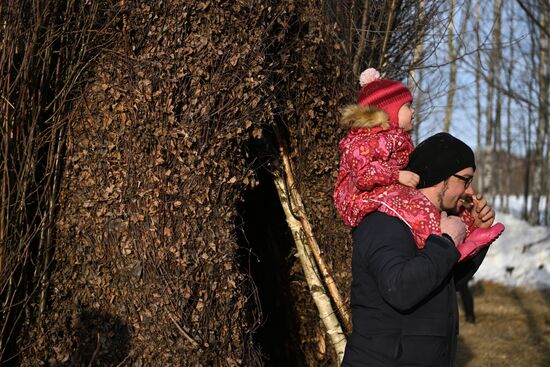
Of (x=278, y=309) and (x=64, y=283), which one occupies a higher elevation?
(x=64, y=283)

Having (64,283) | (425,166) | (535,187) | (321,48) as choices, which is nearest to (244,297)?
(64,283)

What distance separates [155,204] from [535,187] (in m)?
21.9

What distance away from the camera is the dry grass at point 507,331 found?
32.0 feet

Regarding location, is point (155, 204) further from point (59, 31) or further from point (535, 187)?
point (535, 187)

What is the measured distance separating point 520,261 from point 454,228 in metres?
15.7

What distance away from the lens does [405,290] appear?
113 inches

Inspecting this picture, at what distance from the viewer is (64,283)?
14.6 feet

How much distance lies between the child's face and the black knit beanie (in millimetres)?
311

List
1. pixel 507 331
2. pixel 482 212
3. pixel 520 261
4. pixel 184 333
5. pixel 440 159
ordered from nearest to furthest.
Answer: pixel 440 159
pixel 482 212
pixel 184 333
pixel 507 331
pixel 520 261

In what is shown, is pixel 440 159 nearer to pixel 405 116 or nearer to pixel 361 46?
pixel 405 116

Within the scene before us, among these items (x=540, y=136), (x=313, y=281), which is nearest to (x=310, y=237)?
(x=313, y=281)

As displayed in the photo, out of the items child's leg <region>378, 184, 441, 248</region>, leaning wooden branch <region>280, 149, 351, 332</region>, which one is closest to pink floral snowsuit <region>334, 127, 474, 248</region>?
child's leg <region>378, 184, 441, 248</region>

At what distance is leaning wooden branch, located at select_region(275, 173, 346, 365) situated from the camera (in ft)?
17.8

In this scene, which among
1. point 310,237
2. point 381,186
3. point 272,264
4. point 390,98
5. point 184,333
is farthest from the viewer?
point 272,264
